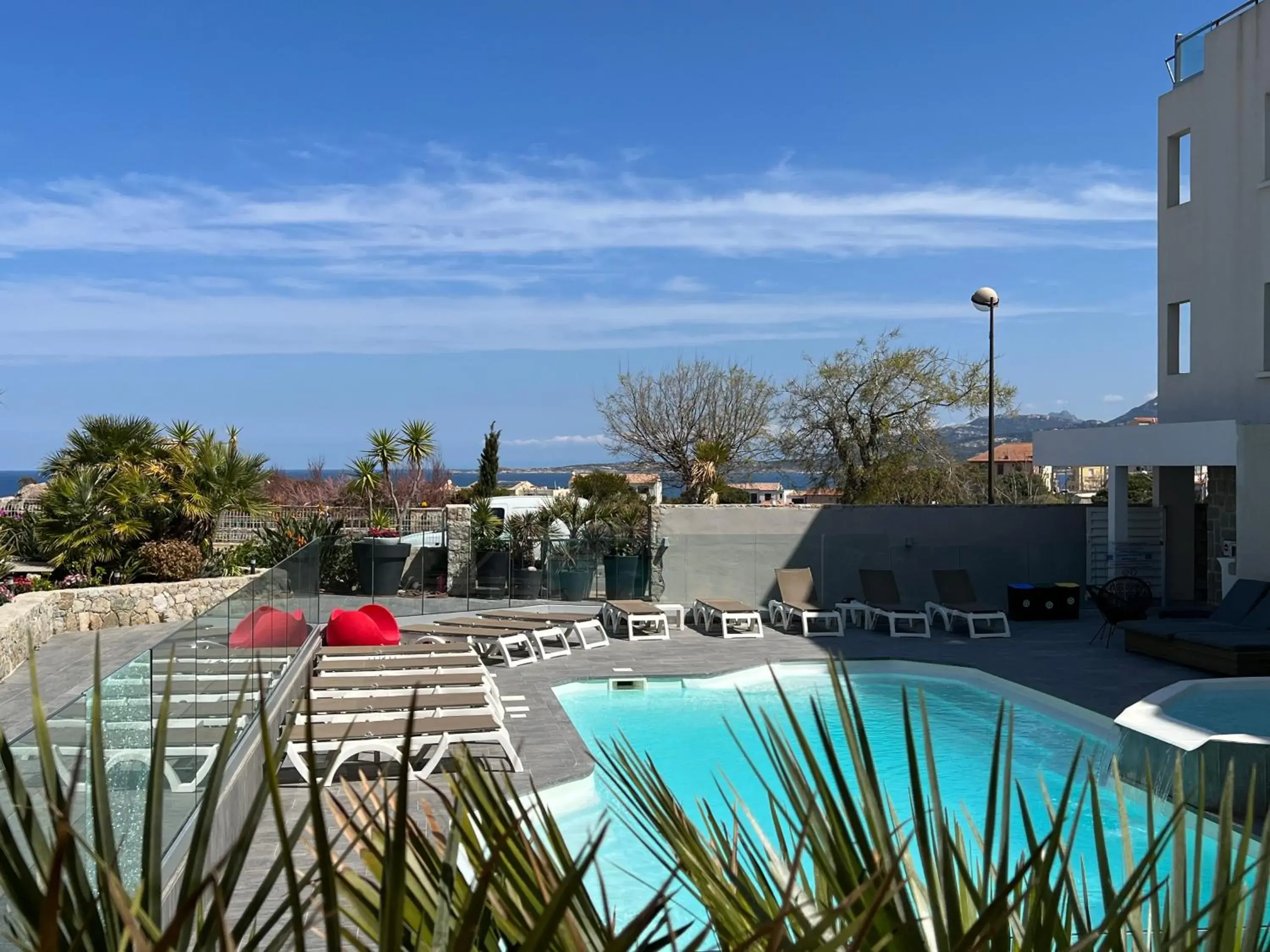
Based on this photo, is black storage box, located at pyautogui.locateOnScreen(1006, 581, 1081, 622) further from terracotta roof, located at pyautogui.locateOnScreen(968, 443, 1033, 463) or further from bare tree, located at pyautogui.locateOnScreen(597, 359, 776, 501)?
terracotta roof, located at pyautogui.locateOnScreen(968, 443, 1033, 463)

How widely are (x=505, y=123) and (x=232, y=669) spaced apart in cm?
3075

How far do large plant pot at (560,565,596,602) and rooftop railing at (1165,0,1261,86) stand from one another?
12.8m

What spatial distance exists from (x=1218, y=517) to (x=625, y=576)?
9.85 meters

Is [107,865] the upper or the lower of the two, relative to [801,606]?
upper

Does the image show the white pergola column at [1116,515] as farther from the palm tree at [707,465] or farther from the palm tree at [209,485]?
the palm tree at [209,485]

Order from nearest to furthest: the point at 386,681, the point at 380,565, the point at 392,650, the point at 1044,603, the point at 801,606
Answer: the point at 386,681
the point at 392,650
the point at 801,606
the point at 1044,603
the point at 380,565

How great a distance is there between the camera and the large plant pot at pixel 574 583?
1838 cm

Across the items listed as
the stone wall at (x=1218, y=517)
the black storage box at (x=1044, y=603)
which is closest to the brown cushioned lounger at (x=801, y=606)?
the black storage box at (x=1044, y=603)

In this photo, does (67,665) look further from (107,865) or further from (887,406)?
(887,406)

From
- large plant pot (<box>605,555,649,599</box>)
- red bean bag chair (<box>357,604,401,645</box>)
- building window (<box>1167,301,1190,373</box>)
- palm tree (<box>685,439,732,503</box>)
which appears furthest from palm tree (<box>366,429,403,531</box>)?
building window (<box>1167,301,1190,373</box>)

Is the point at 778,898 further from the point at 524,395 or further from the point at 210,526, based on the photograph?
the point at 524,395

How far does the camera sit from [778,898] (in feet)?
6.45

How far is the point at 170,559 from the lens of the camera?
1733 centimetres

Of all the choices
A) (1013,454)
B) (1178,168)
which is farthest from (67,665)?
(1013,454)
